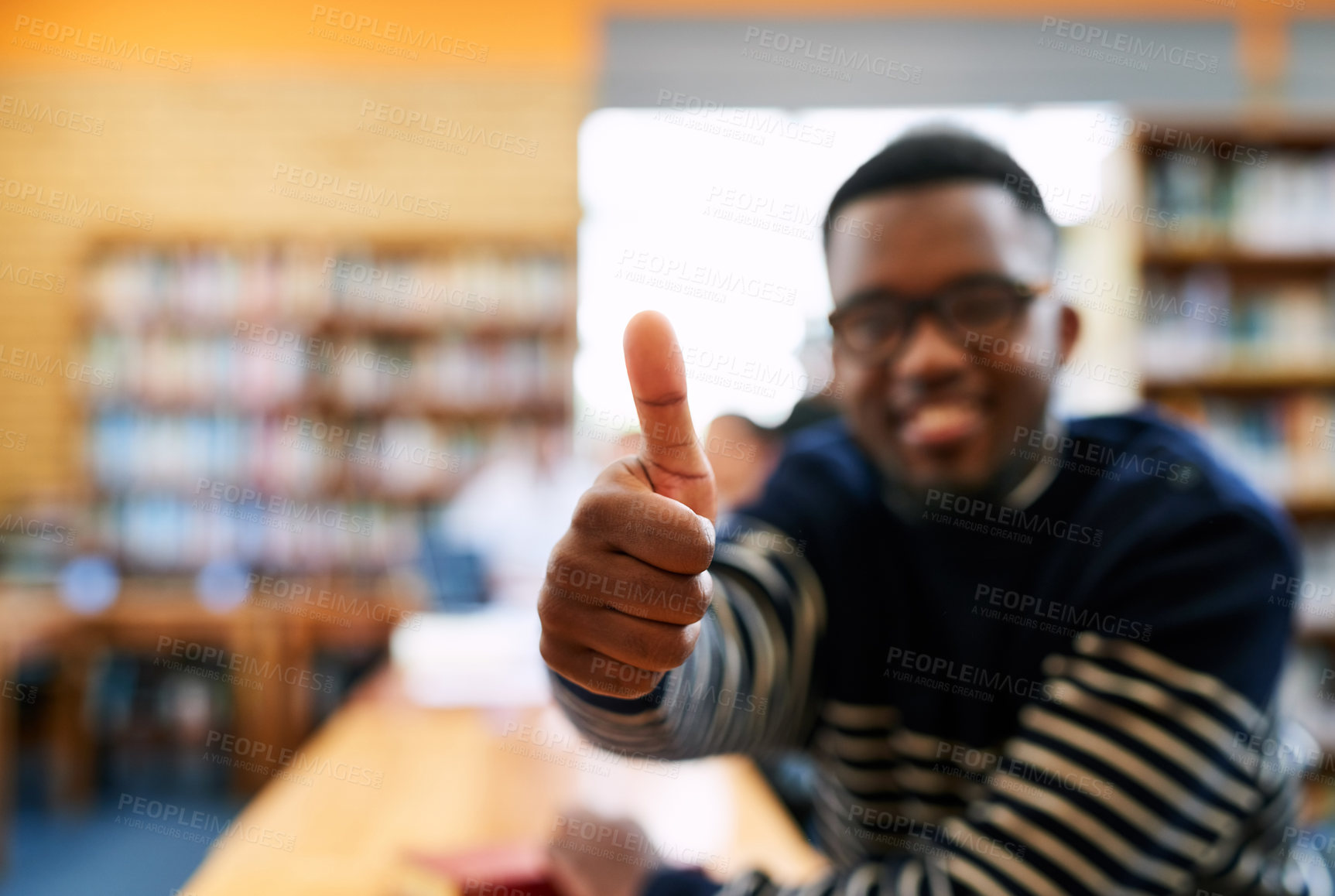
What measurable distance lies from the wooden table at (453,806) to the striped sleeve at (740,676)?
18 centimetres

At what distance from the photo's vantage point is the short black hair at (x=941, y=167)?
0.87 meters

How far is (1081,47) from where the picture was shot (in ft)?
15.0

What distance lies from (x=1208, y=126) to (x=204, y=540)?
4.85 meters

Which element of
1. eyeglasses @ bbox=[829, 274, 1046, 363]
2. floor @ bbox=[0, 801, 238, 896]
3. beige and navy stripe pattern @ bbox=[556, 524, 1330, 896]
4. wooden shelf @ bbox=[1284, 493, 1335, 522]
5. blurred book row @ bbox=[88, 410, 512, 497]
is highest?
eyeglasses @ bbox=[829, 274, 1046, 363]

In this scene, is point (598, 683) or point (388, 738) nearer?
point (598, 683)

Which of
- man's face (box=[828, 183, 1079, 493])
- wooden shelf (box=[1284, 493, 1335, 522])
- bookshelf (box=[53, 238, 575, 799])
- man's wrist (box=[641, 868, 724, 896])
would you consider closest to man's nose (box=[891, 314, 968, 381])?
man's face (box=[828, 183, 1079, 493])

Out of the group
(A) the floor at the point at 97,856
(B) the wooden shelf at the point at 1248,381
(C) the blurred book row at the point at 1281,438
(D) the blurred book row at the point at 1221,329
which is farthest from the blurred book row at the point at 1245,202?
(A) the floor at the point at 97,856

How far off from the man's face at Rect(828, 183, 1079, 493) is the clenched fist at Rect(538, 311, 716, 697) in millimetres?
391

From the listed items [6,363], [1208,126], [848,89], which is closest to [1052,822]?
[1208,126]

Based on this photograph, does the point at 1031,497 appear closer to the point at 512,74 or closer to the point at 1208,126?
the point at 1208,126

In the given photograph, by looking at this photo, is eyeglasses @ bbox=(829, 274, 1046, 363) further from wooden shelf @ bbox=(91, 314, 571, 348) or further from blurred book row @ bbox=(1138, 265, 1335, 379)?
wooden shelf @ bbox=(91, 314, 571, 348)

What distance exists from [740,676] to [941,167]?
567 mm

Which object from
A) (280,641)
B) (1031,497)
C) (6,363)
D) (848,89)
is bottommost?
(280,641)

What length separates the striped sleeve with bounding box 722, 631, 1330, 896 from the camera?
0.73 metres
